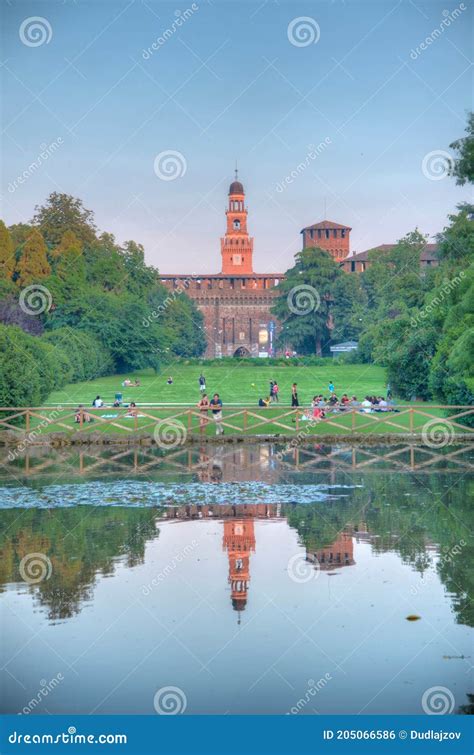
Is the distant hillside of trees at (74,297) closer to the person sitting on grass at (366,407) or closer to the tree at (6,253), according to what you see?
the tree at (6,253)

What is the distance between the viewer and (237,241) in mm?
124562

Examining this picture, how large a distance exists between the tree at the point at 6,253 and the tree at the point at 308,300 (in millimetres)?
28978

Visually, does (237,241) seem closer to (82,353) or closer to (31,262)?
(31,262)

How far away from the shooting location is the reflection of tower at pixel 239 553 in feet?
32.2

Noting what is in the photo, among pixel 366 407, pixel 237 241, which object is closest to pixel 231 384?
pixel 366 407

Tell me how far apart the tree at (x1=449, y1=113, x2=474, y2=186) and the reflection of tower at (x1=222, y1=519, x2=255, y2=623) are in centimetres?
1443

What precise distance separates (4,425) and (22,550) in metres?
13.7

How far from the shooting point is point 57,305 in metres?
52.0

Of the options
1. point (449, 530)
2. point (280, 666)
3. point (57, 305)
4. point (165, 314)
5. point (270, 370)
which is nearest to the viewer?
point (280, 666)

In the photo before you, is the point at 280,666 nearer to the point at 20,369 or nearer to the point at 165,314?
the point at 20,369

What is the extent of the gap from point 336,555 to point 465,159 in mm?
15998

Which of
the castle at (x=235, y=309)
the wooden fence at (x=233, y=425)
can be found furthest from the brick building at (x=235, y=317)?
the wooden fence at (x=233, y=425)

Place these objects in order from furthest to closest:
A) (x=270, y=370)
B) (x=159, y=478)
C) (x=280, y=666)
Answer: (x=270, y=370), (x=159, y=478), (x=280, y=666)
